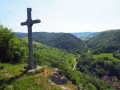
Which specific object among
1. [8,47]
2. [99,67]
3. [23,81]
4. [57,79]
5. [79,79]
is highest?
[8,47]

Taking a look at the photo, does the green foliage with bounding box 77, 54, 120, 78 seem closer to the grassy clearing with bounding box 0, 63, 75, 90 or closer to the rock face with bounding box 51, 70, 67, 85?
the rock face with bounding box 51, 70, 67, 85

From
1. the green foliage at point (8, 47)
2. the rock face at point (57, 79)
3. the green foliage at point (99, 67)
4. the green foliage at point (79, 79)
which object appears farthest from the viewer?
the green foliage at point (99, 67)

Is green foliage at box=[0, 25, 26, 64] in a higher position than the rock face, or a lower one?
higher

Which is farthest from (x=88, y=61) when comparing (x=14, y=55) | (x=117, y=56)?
(x=14, y=55)

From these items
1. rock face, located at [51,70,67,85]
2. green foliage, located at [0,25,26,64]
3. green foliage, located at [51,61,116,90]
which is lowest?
green foliage, located at [51,61,116,90]

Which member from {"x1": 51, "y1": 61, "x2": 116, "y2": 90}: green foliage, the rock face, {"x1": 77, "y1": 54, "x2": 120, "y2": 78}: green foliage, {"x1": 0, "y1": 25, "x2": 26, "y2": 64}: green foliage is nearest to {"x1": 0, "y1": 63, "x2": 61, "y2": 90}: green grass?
the rock face

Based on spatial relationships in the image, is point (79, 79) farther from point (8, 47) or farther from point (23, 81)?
point (23, 81)

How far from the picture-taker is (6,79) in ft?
45.3

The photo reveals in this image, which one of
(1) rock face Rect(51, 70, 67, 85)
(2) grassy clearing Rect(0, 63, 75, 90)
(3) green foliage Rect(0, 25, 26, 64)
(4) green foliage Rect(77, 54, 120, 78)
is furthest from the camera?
(4) green foliage Rect(77, 54, 120, 78)

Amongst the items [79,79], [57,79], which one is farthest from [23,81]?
[79,79]

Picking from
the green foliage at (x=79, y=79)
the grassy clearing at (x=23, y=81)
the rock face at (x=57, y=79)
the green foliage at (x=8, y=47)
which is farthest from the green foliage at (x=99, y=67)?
the grassy clearing at (x=23, y=81)

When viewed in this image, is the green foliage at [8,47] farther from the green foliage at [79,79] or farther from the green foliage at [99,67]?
the green foliage at [99,67]

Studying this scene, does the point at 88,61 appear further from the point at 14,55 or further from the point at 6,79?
the point at 6,79

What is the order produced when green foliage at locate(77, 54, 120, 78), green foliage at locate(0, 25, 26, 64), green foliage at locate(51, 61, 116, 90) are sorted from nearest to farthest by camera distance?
green foliage at locate(51, 61, 116, 90) < green foliage at locate(0, 25, 26, 64) < green foliage at locate(77, 54, 120, 78)
